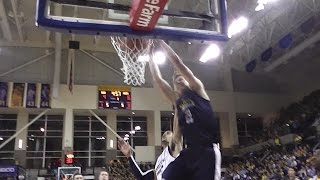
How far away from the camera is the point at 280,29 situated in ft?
67.7

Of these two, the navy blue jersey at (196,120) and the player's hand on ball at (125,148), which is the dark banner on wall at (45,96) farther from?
the navy blue jersey at (196,120)

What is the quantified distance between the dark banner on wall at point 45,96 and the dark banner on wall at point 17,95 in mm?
997

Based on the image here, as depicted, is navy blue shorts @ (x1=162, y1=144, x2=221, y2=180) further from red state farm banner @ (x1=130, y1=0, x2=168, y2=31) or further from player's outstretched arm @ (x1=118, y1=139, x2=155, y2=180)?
red state farm banner @ (x1=130, y1=0, x2=168, y2=31)

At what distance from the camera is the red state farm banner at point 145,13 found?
14.5ft

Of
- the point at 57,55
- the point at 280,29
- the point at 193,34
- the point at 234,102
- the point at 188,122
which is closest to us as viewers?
the point at 188,122

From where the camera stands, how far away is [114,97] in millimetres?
22281

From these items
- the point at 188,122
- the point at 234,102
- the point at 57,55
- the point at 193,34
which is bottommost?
the point at 188,122

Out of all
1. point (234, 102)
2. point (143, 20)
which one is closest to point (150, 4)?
point (143, 20)

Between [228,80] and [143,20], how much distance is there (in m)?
21.4

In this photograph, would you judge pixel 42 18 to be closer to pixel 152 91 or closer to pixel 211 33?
pixel 211 33

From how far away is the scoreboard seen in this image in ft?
72.2

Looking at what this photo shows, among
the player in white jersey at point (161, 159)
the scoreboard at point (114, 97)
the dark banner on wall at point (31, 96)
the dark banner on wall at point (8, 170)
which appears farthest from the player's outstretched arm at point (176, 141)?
the dark banner on wall at point (31, 96)

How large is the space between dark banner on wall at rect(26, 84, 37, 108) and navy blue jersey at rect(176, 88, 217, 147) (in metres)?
18.6

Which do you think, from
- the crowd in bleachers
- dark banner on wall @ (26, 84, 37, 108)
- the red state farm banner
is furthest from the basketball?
dark banner on wall @ (26, 84, 37, 108)
